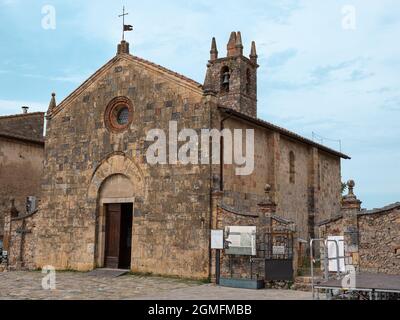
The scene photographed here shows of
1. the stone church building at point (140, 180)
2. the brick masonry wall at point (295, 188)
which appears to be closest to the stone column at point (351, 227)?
the stone church building at point (140, 180)

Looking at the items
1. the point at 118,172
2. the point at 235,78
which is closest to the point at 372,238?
the point at 118,172

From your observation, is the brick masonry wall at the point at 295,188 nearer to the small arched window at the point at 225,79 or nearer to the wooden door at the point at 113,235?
the small arched window at the point at 225,79

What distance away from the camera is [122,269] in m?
18.5

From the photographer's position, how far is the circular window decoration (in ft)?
62.5

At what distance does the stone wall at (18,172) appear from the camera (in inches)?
1000

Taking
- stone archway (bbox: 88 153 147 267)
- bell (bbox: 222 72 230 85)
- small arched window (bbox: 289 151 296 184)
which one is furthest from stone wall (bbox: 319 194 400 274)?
bell (bbox: 222 72 230 85)

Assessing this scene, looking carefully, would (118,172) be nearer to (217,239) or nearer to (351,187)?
(217,239)

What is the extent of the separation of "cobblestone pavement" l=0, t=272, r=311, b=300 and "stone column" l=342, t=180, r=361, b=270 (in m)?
2.48

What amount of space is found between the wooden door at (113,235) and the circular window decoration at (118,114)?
316 cm

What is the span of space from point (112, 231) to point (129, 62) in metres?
6.79

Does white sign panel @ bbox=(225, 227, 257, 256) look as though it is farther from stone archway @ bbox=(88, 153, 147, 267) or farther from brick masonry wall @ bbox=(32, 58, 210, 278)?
stone archway @ bbox=(88, 153, 147, 267)

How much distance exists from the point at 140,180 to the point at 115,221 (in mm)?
2260

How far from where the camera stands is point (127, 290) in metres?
14.0
